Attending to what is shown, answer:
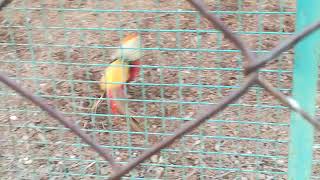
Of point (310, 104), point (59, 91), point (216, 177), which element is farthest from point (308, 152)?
point (59, 91)

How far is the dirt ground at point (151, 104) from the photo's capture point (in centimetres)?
198

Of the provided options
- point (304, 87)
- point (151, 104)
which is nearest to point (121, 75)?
point (151, 104)

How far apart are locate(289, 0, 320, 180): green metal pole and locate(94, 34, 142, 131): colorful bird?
2.03ft

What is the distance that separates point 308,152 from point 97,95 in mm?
990

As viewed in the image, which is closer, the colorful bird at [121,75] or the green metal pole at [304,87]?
the green metal pole at [304,87]

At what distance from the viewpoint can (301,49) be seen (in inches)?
59.3

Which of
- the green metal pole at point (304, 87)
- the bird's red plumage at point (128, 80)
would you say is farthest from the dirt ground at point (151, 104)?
the green metal pole at point (304, 87)

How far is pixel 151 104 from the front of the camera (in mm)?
2240

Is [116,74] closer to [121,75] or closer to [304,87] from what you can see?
[121,75]

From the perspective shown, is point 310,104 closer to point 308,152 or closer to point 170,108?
point 308,152

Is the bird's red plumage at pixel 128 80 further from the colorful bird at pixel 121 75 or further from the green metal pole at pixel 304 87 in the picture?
the green metal pole at pixel 304 87

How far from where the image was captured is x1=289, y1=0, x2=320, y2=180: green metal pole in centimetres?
145

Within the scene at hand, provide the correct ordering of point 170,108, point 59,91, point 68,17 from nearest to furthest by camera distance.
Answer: point 170,108, point 59,91, point 68,17

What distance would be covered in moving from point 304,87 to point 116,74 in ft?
2.47
